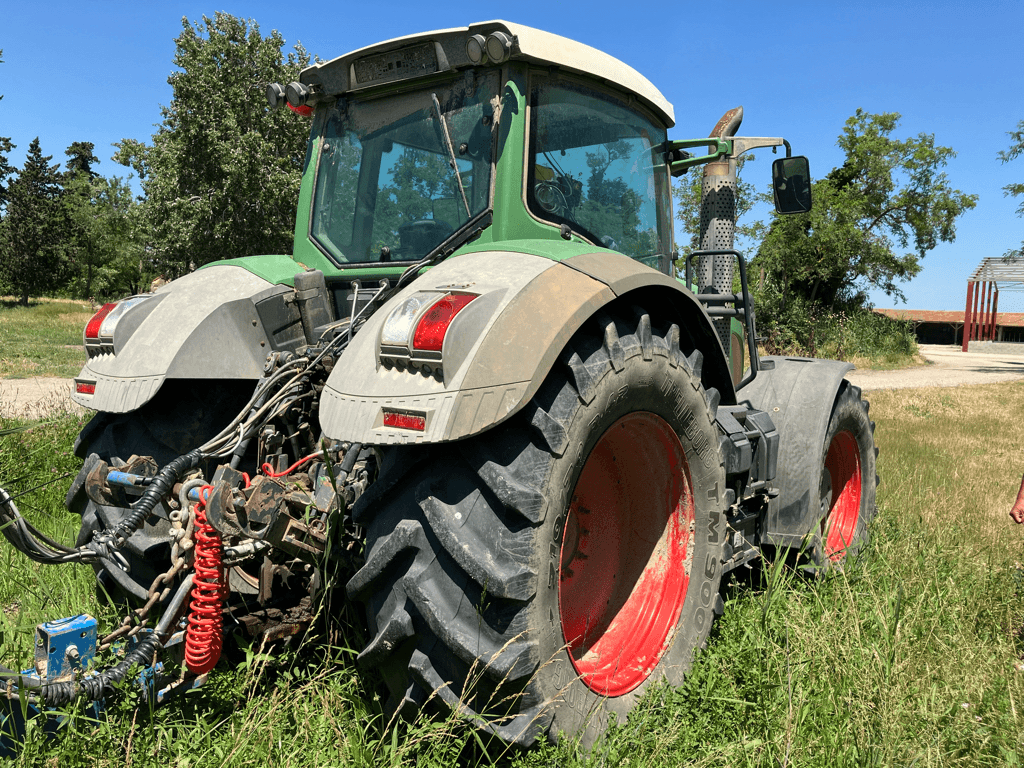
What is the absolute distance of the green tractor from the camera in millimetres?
1913

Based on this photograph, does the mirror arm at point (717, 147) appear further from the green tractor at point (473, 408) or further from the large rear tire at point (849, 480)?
the large rear tire at point (849, 480)

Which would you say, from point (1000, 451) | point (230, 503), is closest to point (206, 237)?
point (1000, 451)

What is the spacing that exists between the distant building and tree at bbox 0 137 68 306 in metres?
49.3

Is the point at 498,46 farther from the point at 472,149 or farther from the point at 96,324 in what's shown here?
the point at 96,324

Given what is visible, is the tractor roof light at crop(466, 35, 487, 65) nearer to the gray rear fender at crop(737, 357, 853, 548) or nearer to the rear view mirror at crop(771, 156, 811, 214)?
the rear view mirror at crop(771, 156, 811, 214)

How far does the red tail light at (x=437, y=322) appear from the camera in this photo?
1.89 m

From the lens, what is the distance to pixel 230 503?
6.44 feet

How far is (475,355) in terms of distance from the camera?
188cm

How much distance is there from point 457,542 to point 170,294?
1724 millimetres

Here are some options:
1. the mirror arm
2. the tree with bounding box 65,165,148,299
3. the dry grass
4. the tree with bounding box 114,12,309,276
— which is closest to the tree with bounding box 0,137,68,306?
the tree with bounding box 65,165,148,299

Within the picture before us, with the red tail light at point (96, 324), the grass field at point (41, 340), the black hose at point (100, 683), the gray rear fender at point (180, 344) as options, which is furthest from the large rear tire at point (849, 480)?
the grass field at point (41, 340)

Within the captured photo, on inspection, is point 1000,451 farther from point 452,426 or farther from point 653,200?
point 452,426

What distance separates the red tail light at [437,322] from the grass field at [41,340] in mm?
11958

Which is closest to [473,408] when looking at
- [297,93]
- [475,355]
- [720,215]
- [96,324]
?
[475,355]
